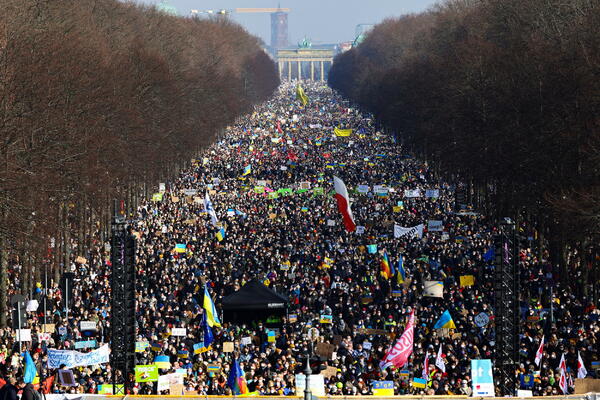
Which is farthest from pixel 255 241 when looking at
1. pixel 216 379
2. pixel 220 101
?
pixel 220 101

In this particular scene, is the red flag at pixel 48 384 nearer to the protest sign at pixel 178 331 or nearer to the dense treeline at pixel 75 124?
the protest sign at pixel 178 331

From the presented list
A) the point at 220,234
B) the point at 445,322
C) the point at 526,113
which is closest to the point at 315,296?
the point at 445,322

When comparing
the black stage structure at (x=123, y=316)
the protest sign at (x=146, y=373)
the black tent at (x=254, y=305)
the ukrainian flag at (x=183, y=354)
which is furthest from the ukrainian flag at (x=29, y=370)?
the black tent at (x=254, y=305)

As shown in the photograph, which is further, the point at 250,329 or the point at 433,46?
the point at 433,46

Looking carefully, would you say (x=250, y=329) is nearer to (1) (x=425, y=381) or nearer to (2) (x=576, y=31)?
(1) (x=425, y=381)

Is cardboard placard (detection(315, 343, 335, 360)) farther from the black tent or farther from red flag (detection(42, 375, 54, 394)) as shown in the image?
red flag (detection(42, 375, 54, 394))

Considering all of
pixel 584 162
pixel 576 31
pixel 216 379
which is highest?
pixel 576 31
